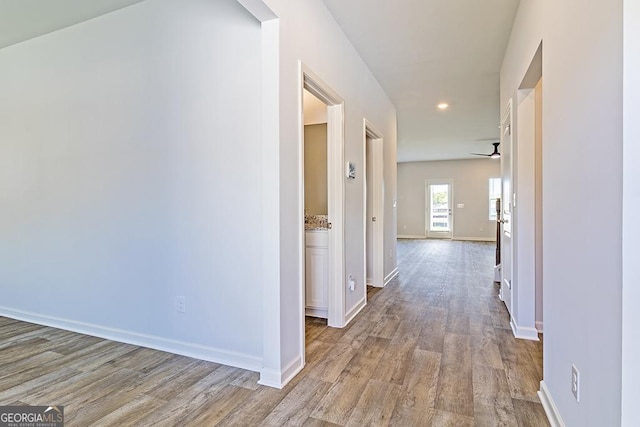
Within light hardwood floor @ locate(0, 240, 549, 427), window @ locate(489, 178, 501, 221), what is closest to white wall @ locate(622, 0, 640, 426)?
light hardwood floor @ locate(0, 240, 549, 427)

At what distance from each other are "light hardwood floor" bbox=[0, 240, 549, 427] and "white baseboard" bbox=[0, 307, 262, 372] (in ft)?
0.18

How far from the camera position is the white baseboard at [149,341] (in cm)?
223

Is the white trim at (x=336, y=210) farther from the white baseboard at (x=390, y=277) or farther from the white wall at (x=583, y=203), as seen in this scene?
the white baseboard at (x=390, y=277)

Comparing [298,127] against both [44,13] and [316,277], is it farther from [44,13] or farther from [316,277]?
[44,13]

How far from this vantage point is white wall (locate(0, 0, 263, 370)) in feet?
7.30

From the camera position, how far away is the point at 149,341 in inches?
101

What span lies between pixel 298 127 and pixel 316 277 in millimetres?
1553

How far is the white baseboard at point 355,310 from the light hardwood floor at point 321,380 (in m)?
0.09

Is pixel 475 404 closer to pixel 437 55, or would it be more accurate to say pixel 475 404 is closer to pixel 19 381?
pixel 19 381

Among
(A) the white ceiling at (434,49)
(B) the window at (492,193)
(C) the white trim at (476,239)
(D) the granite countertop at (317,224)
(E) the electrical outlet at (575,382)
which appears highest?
(A) the white ceiling at (434,49)

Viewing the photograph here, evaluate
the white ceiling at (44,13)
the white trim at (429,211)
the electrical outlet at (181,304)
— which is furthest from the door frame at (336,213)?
the white trim at (429,211)

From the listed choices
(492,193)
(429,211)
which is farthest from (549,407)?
(429,211)

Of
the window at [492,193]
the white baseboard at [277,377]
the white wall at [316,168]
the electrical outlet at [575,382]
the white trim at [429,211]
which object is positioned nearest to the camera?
the electrical outlet at [575,382]

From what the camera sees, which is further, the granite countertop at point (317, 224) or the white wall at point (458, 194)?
the white wall at point (458, 194)
